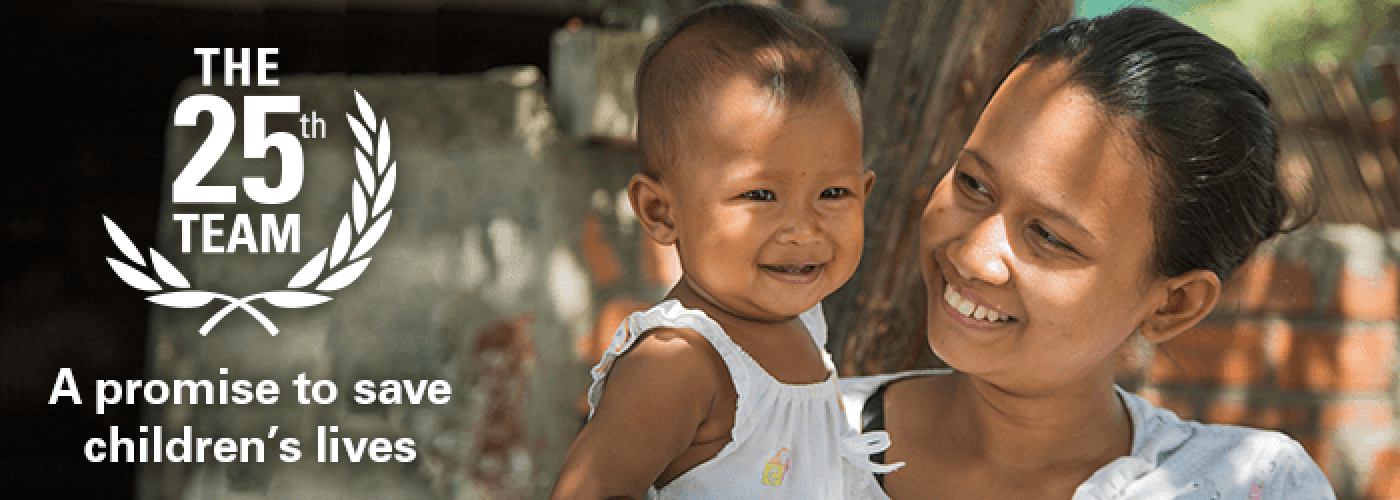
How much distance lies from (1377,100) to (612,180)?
268 cm

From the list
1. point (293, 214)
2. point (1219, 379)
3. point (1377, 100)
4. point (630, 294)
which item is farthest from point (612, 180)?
point (1377, 100)

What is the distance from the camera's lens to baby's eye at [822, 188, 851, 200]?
70.3 inches

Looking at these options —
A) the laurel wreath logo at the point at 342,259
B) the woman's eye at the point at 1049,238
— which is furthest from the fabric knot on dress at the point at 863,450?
the laurel wreath logo at the point at 342,259

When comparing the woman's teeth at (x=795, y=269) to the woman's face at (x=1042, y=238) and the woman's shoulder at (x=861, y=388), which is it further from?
the woman's shoulder at (x=861, y=388)

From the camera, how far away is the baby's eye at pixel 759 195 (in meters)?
1.72

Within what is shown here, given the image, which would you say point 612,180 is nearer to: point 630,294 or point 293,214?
point 630,294

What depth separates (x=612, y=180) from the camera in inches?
162

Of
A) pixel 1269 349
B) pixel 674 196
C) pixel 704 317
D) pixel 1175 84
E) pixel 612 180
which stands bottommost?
pixel 1269 349

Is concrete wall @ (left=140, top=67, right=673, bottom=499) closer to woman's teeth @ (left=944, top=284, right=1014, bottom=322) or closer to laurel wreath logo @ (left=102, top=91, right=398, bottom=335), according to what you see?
laurel wreath logo @ (left=102, top=91, right=398, bottom=335)

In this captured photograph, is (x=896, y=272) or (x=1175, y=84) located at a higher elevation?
(x=1175, y=84)

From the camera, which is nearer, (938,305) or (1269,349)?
(938,305)

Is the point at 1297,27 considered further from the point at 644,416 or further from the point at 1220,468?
the point at 644,416

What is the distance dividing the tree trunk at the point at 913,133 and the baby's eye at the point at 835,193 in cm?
76

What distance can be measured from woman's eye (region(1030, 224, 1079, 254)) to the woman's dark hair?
0.16 m
